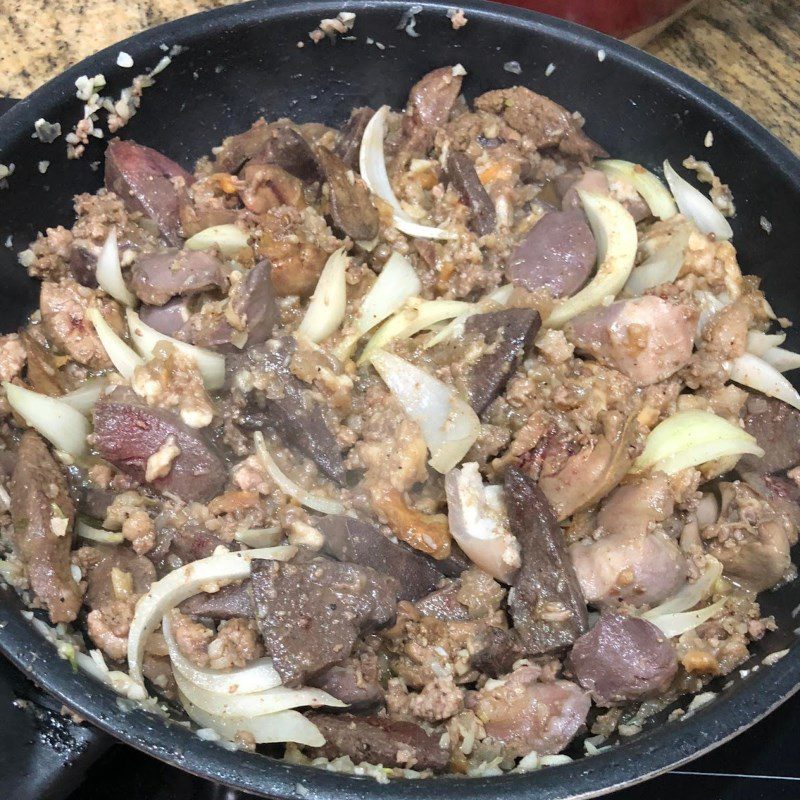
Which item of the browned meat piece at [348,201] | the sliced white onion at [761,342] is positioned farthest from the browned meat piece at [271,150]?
the sliced white onion at [761,342]

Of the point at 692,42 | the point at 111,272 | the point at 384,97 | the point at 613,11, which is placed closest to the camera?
the point at 111,272

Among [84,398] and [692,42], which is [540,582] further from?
[692,42]

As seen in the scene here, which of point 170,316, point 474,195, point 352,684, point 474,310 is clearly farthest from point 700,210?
point 352,684

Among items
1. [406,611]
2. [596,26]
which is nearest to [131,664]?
[406,611]

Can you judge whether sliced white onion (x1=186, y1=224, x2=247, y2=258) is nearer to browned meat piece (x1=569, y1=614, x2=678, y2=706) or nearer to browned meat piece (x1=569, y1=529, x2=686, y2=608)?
browned meat piece (x1=569, y1=529, x2=686, y2=608)

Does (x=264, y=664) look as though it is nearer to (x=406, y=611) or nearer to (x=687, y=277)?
(x=406, y=611)
